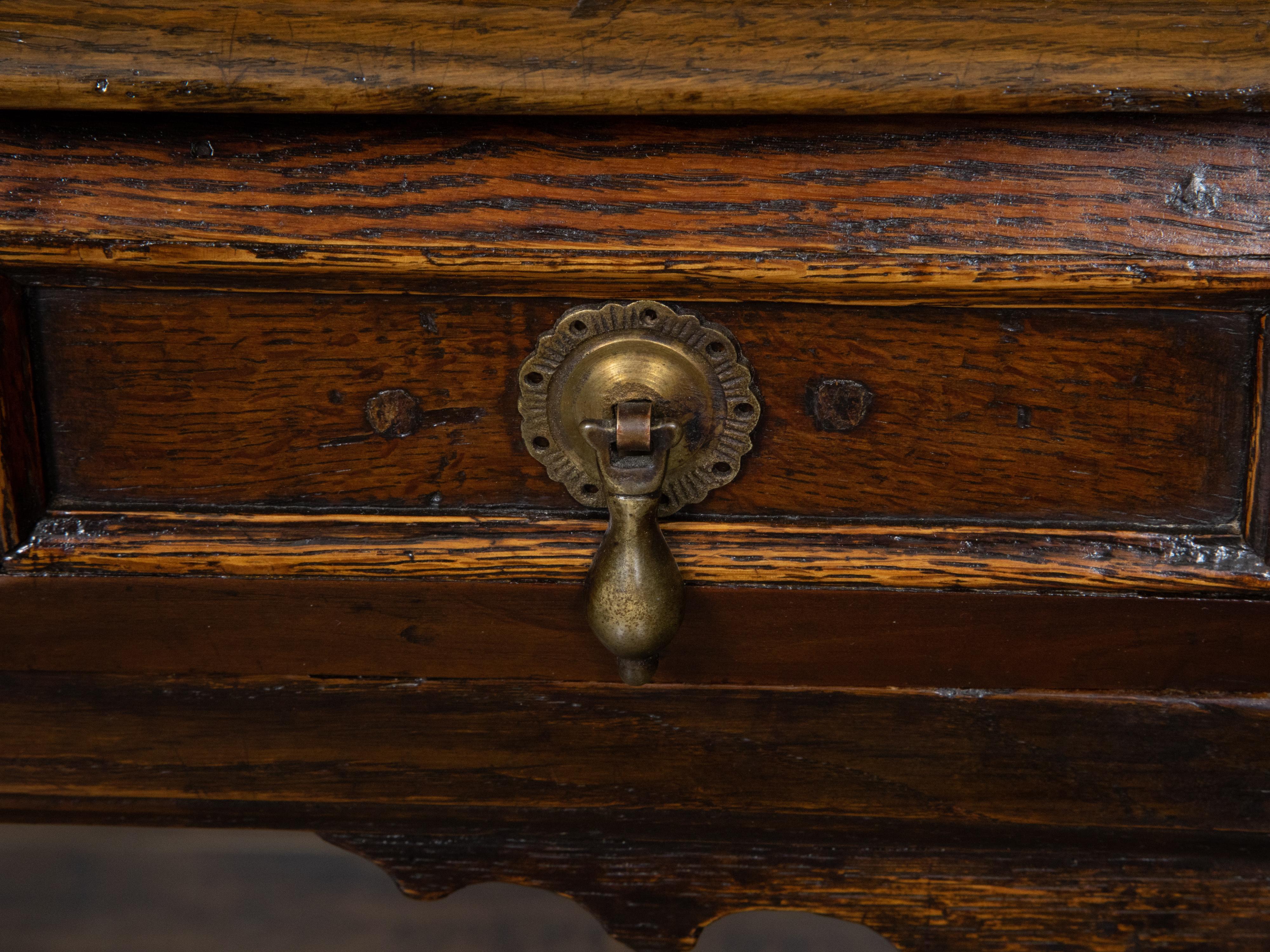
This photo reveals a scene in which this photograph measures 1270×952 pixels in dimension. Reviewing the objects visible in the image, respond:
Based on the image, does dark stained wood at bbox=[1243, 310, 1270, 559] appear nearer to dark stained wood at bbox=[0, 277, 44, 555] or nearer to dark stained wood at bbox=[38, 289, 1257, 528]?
dark stained wood at bbox=[38, 289, 1257, 528]

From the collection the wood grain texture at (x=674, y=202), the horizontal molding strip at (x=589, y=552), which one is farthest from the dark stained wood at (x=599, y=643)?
the wood grain texture at (x=674, y=202)

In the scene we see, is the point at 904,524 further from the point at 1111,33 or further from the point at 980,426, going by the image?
the point at 1111,33

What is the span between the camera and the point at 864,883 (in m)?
0.50

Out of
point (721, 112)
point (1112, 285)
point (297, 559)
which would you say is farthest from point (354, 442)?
point (1112, 285)

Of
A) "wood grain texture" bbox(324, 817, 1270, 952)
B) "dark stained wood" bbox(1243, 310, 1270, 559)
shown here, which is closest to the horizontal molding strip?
"dark stained wood" bbox(1243, 310, 1270, 559)

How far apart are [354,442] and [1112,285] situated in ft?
0.98

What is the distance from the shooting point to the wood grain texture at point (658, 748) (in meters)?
0.46

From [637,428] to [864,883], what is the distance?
0.27 meters

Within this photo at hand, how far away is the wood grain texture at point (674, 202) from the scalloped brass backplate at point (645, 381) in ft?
0.06

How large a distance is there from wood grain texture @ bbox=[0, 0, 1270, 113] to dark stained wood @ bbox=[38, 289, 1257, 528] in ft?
0.25

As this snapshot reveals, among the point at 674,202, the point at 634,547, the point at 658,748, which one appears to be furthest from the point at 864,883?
the point at 674,202

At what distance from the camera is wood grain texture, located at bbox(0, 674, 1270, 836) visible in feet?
1.50

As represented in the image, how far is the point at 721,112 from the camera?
355 mm

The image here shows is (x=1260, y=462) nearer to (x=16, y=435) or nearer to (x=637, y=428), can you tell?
(x=637, y=428)
